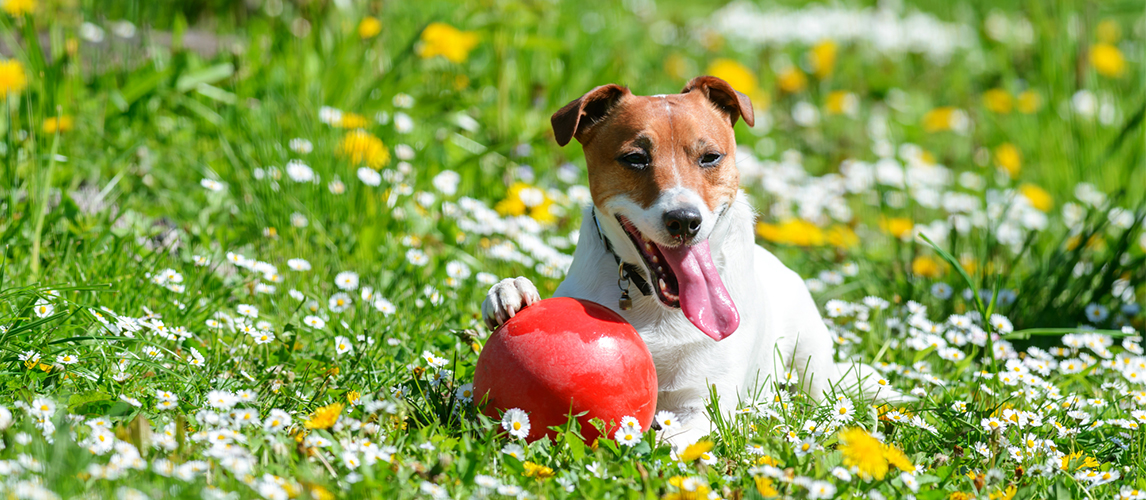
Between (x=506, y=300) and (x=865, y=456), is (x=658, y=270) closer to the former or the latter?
(x=506, y=300)

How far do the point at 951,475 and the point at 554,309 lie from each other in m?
1.23

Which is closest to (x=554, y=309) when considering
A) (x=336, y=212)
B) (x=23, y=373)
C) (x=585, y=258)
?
(x=585, y=258)

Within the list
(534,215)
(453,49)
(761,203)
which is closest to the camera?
(534,215)

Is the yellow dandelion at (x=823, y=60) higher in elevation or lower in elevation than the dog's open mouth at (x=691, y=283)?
lower

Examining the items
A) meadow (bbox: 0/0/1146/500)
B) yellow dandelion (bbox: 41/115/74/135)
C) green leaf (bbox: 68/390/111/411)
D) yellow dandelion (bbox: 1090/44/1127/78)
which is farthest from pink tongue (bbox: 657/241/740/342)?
yellow dandelion (bbox: 1090/44/1127/78)

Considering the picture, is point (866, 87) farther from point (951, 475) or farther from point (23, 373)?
point (23, 373)

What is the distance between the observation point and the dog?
290 centimetres

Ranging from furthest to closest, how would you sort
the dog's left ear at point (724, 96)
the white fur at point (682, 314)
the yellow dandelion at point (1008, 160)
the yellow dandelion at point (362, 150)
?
the yellow dandelion at point (1008, 160), the yellow dandelion at point (362, 150), the dog's left ear at point (724, 96), the white fur at point (682, 314)

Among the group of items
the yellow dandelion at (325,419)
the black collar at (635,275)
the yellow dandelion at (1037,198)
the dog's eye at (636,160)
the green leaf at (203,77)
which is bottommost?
the yellow dandelion at (1037,198)

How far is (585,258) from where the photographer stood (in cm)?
317

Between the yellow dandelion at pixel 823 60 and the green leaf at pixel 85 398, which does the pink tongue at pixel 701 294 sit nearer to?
the green leaf at pixel 85 398

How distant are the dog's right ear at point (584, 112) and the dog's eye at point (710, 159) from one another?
37 cm

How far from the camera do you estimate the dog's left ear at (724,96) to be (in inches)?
128

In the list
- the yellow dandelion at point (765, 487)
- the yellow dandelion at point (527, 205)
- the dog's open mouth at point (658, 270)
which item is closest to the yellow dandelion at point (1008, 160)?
the yellow dandelion at point (527, 205)
